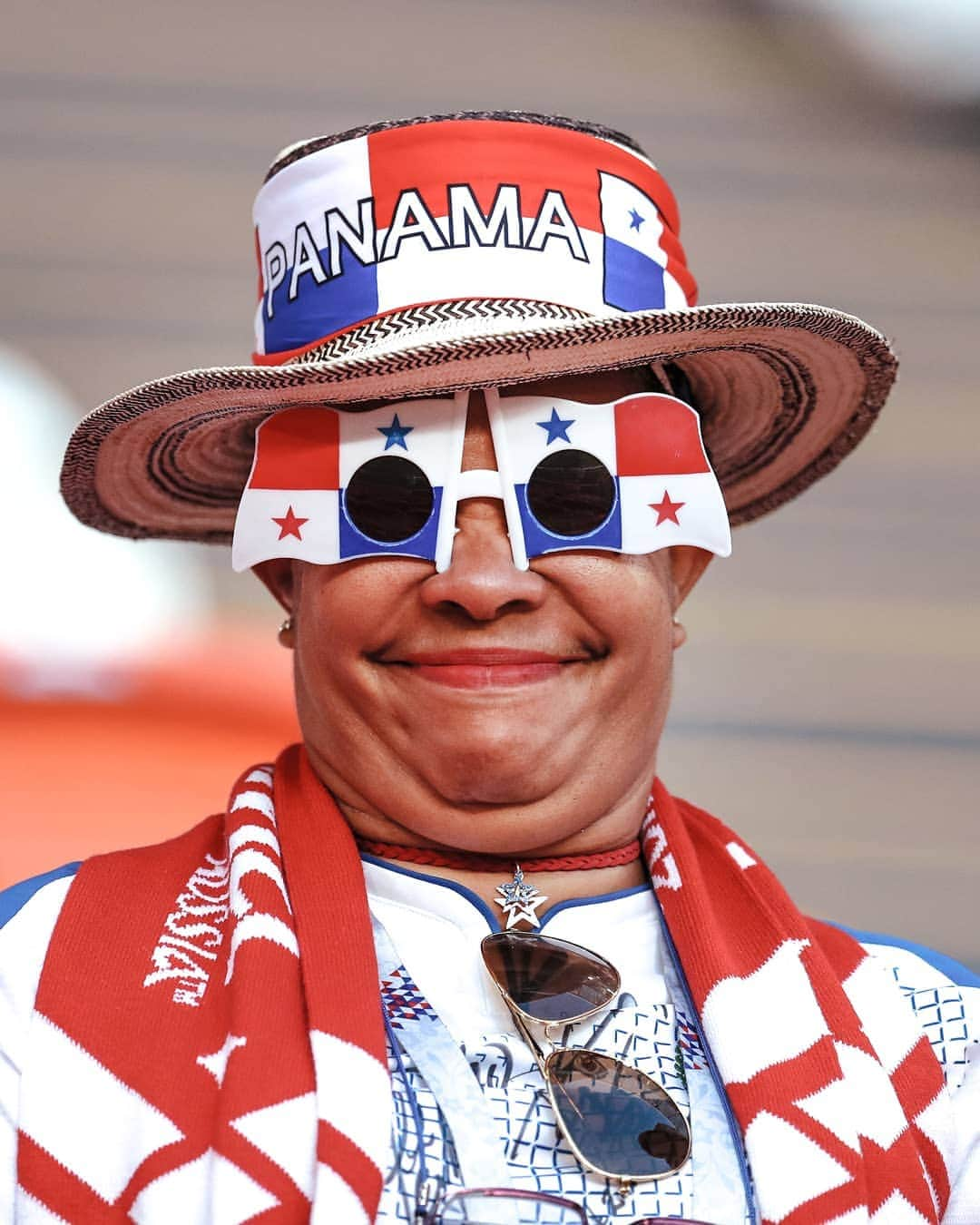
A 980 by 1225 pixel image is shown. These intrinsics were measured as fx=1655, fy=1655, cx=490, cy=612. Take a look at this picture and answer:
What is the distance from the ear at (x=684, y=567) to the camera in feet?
6.48

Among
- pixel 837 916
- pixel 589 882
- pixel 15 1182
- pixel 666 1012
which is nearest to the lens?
pixel 15 1182

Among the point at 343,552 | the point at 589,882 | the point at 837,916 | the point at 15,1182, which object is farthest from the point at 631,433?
the point at 837,916

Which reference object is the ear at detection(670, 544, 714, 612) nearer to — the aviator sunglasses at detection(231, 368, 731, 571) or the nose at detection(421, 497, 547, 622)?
the aviator sunglasses at detection(231, 368, 731, 571)

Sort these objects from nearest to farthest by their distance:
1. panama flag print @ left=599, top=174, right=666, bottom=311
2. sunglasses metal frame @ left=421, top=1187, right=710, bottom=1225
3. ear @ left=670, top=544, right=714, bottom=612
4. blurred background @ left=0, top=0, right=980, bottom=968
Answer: sunglasses metal frame @ left=421, top=1187, right=710, bottom=1225 → panama flag print @ left=599, top=174, right=666, bottom=311 → ear @ left=670, top=544, right=714, bottom=612 → blurred background @ left=0, top=0, right=980, bottom=968

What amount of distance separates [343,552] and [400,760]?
242mm

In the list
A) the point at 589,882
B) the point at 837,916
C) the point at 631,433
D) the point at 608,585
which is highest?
the point at 631,433

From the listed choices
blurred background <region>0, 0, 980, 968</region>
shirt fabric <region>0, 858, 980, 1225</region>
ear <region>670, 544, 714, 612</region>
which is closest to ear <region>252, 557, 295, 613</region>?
shirt fabric <region>0, 858, 980, 1225</region>

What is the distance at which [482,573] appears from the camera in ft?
5.66

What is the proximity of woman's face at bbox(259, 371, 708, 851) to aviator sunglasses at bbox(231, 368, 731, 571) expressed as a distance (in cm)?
3

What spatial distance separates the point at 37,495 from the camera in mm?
3164

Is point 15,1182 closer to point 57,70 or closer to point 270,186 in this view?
point 270,186

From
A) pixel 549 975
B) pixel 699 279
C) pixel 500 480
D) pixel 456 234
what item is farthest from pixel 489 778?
pixel 699 279

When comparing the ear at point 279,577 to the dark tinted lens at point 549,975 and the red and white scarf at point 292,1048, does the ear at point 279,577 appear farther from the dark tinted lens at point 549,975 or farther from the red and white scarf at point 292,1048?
the dark tinted lens at point 549,975

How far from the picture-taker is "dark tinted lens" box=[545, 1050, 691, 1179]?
155cm
